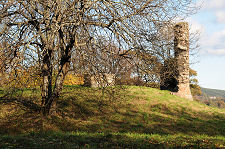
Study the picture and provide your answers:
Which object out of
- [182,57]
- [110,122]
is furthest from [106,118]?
[182,57]

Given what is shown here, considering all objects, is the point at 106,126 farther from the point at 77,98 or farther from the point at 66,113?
the point at 77,98

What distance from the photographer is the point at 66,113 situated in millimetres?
9859

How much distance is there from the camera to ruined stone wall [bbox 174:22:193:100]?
675 inches

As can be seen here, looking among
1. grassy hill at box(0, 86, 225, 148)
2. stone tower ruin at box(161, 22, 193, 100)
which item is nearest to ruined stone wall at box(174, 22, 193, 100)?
stone tower ruin at box(161, 22, 193, 100)

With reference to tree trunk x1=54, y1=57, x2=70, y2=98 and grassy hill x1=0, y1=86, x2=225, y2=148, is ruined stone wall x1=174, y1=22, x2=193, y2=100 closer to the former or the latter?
grassy hill x1=0, y1=86, x2=225, y2=148

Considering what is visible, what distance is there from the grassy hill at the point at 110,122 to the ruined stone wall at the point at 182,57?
416 cm

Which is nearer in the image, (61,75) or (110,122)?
(61,75)

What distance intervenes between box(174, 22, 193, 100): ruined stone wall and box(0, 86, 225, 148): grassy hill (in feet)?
13.7

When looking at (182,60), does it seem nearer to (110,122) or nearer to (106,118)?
(106,118)

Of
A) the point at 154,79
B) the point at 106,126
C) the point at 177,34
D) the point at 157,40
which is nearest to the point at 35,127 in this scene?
the point at 106,126

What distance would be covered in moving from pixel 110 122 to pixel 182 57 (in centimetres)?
1074

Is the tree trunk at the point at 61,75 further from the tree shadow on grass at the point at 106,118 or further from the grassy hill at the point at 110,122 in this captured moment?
the tree shadow on grass at the point at 106,118

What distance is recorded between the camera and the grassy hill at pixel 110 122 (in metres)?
5.38

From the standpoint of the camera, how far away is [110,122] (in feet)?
30.9
